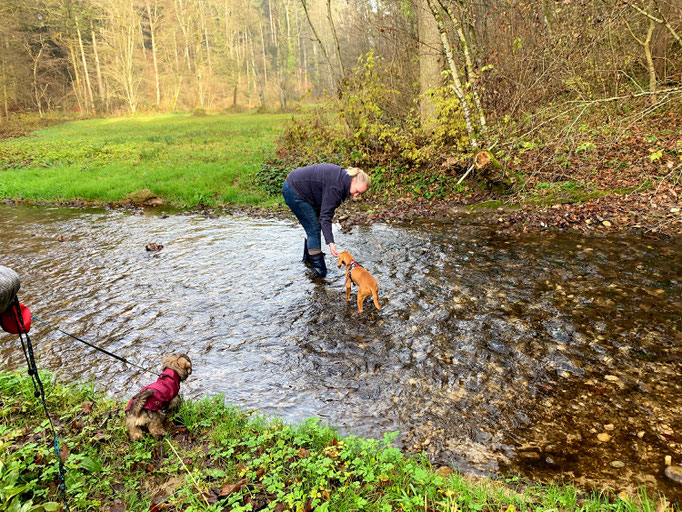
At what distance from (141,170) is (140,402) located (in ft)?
45.8

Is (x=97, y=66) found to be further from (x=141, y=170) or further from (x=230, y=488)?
(x=230, y=488)

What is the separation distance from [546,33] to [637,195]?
545 centimetres

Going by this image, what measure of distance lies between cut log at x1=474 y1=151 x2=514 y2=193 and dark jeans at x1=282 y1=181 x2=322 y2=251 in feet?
16.3

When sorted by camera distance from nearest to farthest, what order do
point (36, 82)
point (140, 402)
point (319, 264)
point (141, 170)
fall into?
point (140, 402), point (319, 264), point (141, 170), point (36, 82)

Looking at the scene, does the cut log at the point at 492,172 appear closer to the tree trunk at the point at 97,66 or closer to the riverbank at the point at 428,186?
the riverbank at the point at 428,186

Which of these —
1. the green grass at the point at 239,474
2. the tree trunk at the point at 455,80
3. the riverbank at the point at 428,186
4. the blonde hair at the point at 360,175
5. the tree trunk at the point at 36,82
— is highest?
the tree trunk at the point at 36,82

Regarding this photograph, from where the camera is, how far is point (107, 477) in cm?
287

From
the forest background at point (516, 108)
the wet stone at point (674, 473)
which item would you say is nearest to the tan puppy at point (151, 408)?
the wet stone at point (674, 473)

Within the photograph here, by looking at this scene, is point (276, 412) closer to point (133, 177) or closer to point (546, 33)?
point (546, 33)

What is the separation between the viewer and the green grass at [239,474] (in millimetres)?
2547

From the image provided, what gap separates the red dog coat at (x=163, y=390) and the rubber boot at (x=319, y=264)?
3.32 m

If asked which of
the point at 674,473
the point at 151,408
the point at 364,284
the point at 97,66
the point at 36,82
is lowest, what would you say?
the point at 674,473

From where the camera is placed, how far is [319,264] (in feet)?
21.9

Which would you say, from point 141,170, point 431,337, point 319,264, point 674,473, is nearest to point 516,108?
point 319,264
